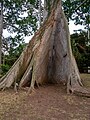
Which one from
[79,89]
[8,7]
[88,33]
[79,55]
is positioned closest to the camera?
[79,89]

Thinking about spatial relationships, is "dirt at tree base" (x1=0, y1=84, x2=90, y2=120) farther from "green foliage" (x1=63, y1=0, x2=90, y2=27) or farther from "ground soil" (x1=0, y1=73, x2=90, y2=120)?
"green foliage" (x1=63, y1=0, x2=90, y2=27)

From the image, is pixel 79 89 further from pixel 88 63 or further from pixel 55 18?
pixel 88 63

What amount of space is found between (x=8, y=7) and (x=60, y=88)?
19744 millimetres

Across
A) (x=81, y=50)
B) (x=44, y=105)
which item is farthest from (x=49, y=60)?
(x=81, y=50)

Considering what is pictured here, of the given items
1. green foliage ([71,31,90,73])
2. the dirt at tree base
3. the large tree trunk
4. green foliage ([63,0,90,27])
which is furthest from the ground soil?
green foliage ([71,31,90,73])

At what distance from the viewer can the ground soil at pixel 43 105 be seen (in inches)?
236

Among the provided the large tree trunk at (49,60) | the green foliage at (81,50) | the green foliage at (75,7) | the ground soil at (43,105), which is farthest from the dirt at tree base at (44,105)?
the green foliage at (81,50)

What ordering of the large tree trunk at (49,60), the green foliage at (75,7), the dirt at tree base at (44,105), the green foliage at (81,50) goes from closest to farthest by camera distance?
the dirt at tree base at (44,105) → the large tree trunk at (49,60) → the green foliage at (75,7) → the green foliage at (81,50)

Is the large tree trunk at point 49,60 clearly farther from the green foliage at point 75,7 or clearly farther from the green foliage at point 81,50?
the green foliage at point 81,50

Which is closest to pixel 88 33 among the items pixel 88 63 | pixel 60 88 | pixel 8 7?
pixel 88 63

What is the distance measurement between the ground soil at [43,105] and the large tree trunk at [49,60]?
22.4 inches

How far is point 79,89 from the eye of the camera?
320 inches

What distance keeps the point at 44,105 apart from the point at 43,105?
0.09 feet

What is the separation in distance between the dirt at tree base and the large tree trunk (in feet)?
1.99
